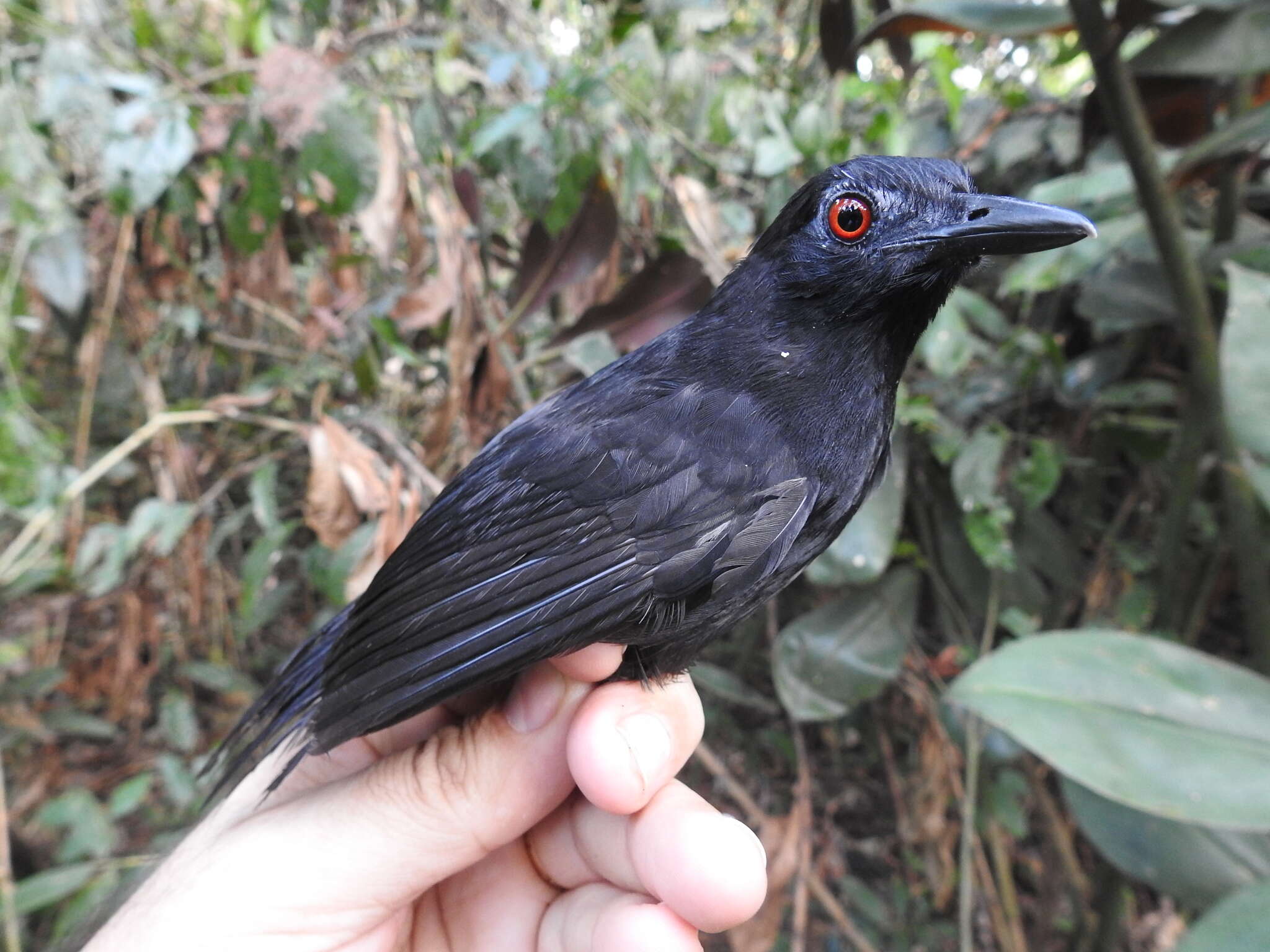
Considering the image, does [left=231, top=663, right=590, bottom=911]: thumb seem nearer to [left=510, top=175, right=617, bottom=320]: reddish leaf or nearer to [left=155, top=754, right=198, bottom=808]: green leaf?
[left=510, top=175, right=617, bottom=320]: reddish leaf

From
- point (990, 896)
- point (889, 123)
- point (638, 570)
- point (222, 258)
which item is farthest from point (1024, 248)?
point (222, 258)

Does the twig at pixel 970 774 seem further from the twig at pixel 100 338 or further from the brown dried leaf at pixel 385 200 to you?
the twig at pixel 100 338

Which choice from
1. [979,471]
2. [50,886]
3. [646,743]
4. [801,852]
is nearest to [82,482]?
[50,886]

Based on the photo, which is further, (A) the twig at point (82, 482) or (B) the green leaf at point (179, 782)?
(B) the green leaf at point (179, 782)

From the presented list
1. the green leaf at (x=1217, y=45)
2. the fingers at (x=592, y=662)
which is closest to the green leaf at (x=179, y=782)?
the fingers at (x=592, y=662)

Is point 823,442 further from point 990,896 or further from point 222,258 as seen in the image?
point 222,258

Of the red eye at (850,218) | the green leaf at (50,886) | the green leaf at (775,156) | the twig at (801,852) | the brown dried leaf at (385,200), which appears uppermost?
the brown dried leaf at (385,200)
